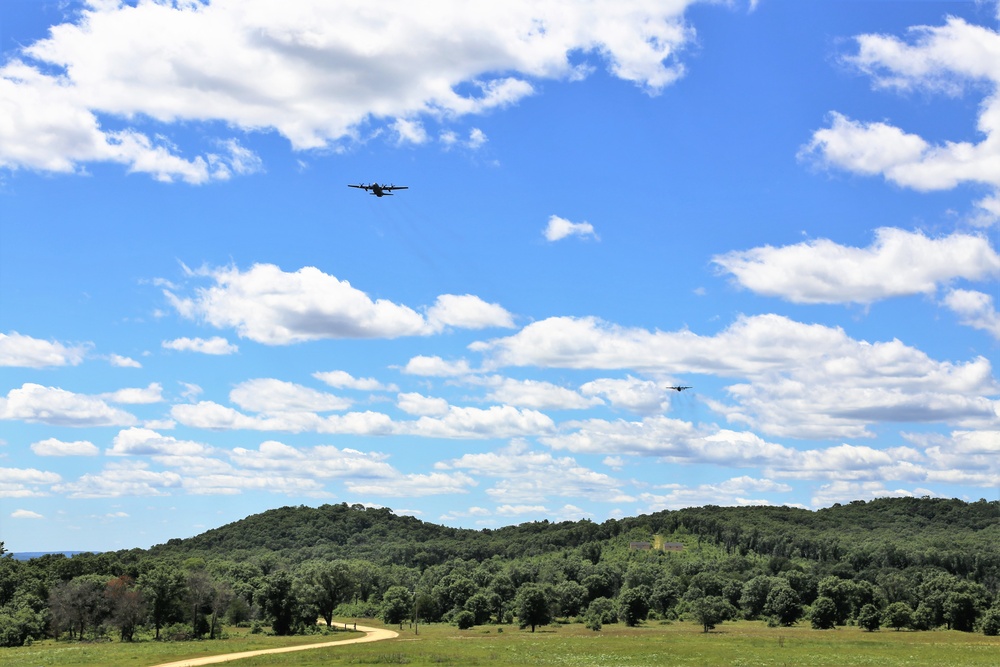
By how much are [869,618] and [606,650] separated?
6029cm

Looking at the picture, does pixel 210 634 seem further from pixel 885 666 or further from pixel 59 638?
pixel 885 666

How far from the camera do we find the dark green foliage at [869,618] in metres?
150

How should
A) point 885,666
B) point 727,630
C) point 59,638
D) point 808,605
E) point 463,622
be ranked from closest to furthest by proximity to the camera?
point 885,666
point 59,638
point 727,630
point 463,622
point 808,605

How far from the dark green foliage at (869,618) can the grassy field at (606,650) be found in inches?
249

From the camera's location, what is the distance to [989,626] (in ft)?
472

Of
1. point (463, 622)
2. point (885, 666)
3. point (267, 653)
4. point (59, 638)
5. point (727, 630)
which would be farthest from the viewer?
point (463, 622)

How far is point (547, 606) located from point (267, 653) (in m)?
66.0

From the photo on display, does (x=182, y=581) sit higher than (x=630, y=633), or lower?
higher

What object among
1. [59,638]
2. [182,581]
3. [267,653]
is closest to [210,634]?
[182,581]

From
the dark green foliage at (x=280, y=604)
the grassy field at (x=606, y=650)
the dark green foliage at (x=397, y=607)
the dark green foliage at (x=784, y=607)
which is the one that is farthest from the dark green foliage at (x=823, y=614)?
the dark green foliage at (x=280, y=604)

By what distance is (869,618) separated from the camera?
150500 mm

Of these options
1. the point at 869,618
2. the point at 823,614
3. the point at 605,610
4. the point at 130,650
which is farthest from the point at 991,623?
the point at 130,650

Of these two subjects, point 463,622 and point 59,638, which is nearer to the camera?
point 59,638

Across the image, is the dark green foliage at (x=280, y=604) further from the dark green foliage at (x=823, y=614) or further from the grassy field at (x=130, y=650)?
the dark green foliage at (x=823, y=614)
